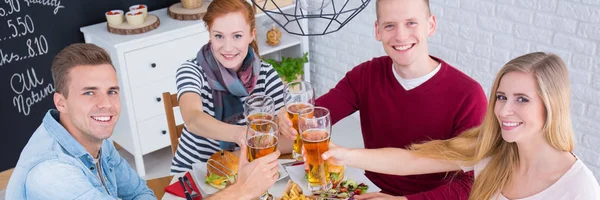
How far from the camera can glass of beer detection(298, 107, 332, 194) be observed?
1.85m

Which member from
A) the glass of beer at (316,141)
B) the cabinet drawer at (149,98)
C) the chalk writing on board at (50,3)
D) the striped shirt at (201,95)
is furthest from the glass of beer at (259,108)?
the chalk writing on board at (50,3)

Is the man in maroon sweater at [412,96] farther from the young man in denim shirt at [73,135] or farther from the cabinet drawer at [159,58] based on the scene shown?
the cabinet drawer at [159,58]

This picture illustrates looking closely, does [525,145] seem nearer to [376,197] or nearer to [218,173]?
[376,197]

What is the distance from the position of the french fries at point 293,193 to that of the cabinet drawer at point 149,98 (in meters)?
1.90

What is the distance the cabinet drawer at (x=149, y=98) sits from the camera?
378cm

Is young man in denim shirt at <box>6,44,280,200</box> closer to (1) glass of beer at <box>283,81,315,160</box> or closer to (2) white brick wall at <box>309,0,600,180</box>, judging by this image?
(1) glass of beer at <box>283,81,315,160</box>

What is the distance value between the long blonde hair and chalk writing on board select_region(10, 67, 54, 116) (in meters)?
2.44

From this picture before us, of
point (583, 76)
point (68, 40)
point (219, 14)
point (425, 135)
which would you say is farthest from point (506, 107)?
point (68, 40)

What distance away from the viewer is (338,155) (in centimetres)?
203

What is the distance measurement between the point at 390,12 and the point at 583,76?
4.97ft

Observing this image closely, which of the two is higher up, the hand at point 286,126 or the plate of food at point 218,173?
the hand at point 286,126

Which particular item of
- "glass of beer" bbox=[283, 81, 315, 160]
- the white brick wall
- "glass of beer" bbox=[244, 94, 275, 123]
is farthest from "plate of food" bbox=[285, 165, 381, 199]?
the white brick wall

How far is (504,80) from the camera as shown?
182 centimetres

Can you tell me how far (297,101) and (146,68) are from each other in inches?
73.7
